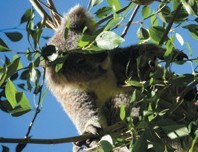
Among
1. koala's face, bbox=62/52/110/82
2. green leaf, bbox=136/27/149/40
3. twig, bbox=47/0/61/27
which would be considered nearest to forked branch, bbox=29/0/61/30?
twig, bbox=47/0/61/27

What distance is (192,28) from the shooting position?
1658 mm

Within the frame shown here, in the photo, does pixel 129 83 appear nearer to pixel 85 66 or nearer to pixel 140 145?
pixel 140 145

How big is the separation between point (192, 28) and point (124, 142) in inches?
21.6

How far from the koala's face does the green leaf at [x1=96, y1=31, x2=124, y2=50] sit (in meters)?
1.18

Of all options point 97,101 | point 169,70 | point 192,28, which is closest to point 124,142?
point 169,70

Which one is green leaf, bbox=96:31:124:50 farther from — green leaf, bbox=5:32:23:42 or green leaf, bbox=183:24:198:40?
green leaf, bbox=183:24:198:40

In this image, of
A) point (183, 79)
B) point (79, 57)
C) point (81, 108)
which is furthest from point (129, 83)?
point (81, 108)

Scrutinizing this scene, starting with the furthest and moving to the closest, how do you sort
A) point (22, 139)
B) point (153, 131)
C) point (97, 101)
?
point (97, 101) < point (22, 139) < point (153, 131)

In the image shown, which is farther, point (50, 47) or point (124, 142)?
point (124, 142)

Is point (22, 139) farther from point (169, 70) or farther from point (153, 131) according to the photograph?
point (169, 70)

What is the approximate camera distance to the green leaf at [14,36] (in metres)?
1.35

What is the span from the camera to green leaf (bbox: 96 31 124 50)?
4.14 feet

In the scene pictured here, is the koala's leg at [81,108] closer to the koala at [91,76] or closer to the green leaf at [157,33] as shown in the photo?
the koala at [91,76]

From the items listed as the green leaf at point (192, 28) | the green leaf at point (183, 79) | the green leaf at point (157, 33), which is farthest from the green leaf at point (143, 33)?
the green leaf at point (183, 79)
